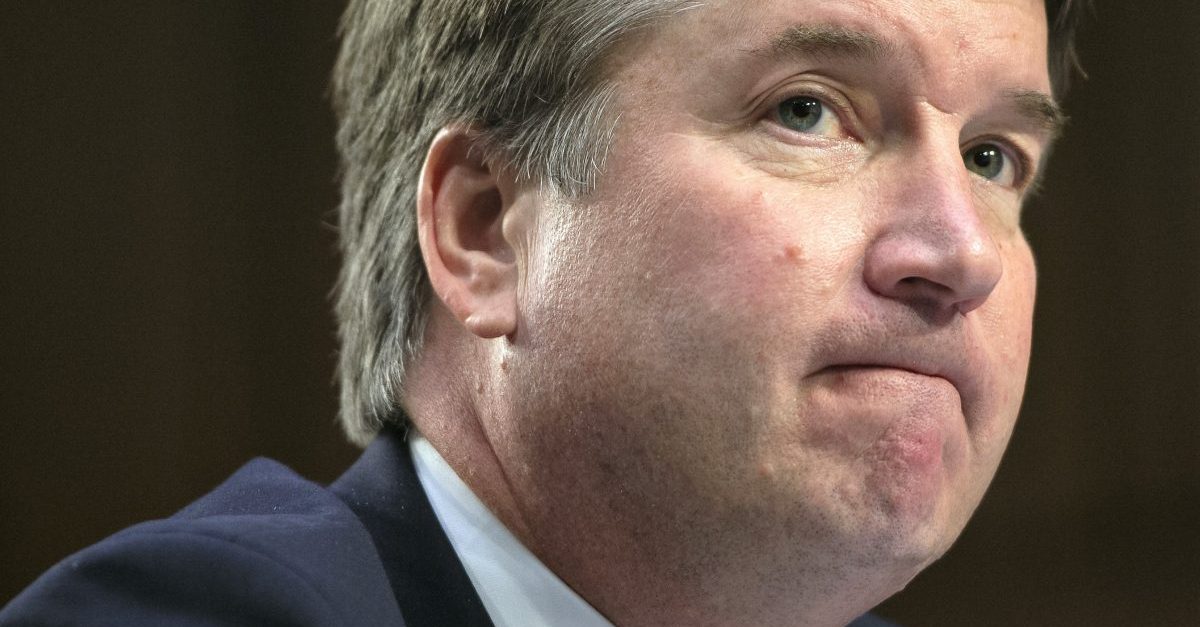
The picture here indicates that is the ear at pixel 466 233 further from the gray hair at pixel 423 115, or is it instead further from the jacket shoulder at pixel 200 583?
the jacket shoulder at pixel 200 583

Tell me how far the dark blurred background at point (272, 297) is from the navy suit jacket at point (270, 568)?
60.7 inches

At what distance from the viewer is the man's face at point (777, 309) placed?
1.45 metres

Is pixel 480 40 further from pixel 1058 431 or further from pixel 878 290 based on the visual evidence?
pixel 1058 431

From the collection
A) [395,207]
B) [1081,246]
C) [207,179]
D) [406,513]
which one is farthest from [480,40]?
[1081,246]

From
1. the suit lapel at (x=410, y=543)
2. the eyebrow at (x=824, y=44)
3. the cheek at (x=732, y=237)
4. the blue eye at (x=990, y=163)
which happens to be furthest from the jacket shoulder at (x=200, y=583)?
the blue eye at (x=990, y=163)

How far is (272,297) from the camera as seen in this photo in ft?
10.8

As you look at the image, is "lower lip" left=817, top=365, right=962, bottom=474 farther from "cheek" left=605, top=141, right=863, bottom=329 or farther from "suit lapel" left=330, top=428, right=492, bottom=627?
"suit lapel" left=330, top=428, right=492, bottom=627

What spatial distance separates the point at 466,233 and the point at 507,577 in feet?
1.47

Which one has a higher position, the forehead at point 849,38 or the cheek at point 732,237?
the forehead at point 849,38

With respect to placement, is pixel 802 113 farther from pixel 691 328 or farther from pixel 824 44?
pixel 691 328

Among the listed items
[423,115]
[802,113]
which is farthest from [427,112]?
[802,113]

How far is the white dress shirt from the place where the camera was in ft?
5.29

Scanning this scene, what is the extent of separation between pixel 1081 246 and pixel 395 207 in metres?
2.45

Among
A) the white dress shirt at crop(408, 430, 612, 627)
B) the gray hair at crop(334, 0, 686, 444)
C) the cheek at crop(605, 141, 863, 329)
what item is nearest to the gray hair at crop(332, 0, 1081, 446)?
the gray hair at crop(334, 0, 686, 444)
